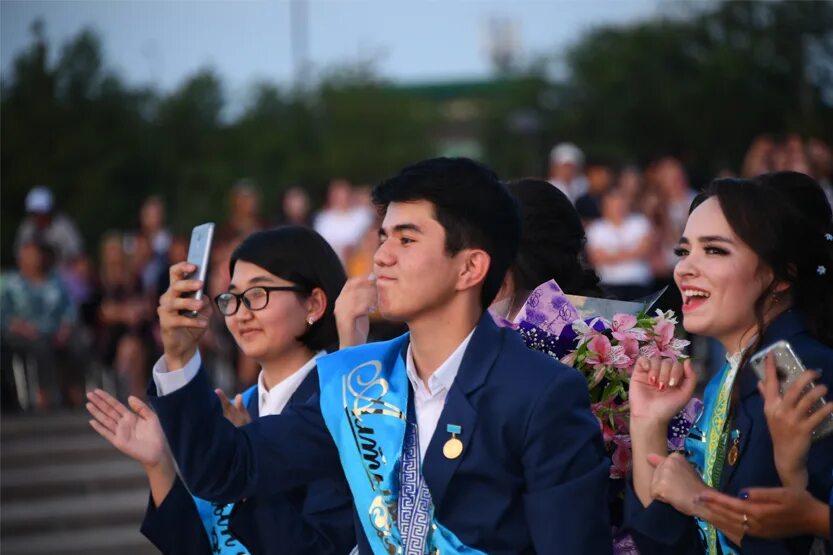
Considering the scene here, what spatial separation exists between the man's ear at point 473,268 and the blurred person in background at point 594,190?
7.51m

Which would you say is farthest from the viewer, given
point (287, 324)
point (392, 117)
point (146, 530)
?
point (392, 117)

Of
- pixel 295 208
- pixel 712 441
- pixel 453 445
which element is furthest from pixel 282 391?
pixel 295 208

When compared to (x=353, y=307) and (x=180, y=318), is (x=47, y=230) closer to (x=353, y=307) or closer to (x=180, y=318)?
(x=353, y=307)

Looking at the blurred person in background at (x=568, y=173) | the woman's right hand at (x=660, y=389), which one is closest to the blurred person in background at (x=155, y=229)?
the blurred person in background at (x=568, y=173)

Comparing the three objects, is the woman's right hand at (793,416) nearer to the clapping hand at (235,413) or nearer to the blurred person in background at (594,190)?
the clapping hand at (235,413)

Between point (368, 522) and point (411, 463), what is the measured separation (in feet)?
0.78

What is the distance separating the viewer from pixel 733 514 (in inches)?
136

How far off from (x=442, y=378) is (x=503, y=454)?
0.32 m

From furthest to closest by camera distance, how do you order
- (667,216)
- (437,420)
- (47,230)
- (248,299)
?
(47,230) < (667,216) < (248,299) < (437,420)

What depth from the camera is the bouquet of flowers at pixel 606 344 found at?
429 cm

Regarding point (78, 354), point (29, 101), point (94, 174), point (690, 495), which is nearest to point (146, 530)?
point (690, 495)

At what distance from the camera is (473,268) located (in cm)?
402

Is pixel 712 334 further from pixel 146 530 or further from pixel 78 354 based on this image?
pixel 78 354

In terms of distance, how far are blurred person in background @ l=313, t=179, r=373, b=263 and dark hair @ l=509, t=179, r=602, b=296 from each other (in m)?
7.68
